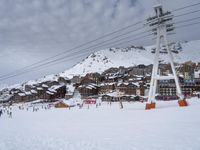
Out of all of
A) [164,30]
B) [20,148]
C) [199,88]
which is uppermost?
[164,30]

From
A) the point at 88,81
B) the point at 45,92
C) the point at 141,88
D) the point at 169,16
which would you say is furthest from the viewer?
the point at 88,81

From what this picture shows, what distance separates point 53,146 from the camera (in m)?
11.1

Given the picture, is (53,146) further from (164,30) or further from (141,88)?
(141,88)

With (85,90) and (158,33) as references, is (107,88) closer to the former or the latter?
(85,90)

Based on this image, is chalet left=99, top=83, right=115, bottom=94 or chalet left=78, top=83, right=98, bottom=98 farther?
chalet left=99, top=83, right=115, bottom=94

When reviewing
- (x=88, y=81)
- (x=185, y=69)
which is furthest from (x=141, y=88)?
(x=185, y=69)

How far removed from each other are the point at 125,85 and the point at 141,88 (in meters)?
5.94

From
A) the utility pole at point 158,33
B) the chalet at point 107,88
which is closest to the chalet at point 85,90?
the chalet at point 107,88

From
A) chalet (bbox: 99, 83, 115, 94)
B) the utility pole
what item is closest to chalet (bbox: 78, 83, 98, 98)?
chalet (bbox: 99, 83, 115, 94)

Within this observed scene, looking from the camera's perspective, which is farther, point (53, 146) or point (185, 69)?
point (185, 69)

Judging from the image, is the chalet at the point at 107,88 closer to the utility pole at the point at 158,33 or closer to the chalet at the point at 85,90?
the chalet at the point at 85,90

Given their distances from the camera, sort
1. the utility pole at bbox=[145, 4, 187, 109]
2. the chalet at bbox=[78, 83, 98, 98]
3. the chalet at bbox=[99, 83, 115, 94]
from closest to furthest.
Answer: the utility pole at bbox=[145, 4, 187, 109], the chalet at bbox=[78, 83, 98, 98], the chalet at bbox=[99, 83, 115, 94]

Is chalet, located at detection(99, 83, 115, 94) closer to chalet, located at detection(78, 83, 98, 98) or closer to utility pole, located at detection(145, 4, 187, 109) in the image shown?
chalet, located at detection(78, 83, 98, 98)

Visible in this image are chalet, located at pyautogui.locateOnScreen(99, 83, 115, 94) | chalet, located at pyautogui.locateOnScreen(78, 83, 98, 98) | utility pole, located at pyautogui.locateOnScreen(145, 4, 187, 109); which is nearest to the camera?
utility pole, located at pyautogui.locateOnScreen(145, 4, 187, 109)
